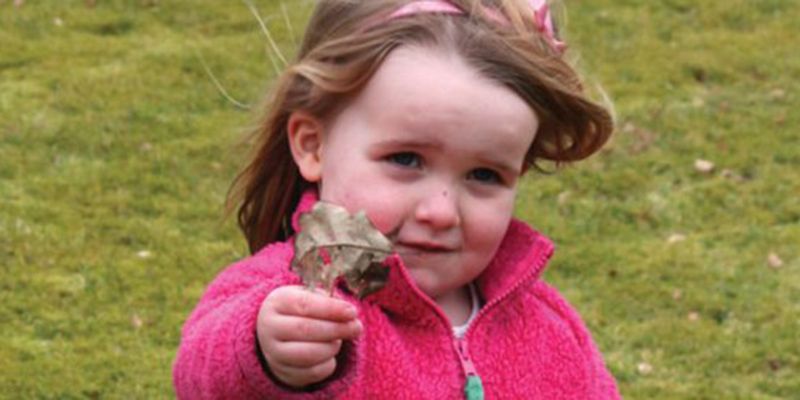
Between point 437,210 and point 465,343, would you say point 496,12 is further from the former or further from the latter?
point 465,343

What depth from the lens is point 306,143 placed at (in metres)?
2.92

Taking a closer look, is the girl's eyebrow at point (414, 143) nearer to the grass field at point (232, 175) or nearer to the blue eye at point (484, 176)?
the blue eye at point (484, 176)

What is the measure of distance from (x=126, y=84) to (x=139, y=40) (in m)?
0.94

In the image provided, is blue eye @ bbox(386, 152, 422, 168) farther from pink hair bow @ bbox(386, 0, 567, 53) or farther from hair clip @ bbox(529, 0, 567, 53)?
hair clip @ bbox(529, 0, 567, 53)

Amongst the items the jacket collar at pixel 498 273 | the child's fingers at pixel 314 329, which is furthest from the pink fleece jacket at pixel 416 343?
the child's fingers at pixel 314 329

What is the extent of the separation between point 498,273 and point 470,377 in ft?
0.93

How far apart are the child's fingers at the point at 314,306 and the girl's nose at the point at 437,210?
19.3 inches

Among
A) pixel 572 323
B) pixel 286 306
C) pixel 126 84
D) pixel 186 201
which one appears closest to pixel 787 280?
pixel 186 201

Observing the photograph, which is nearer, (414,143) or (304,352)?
(304,352)

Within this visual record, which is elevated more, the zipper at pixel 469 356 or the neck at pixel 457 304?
the zipper at pixel 469 356

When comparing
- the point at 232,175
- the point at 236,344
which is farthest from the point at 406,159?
the point at 232,175

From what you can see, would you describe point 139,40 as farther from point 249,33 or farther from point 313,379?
point 313,379

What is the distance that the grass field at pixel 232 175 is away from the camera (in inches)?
211

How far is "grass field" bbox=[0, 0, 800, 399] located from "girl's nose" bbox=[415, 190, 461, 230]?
102 cm
